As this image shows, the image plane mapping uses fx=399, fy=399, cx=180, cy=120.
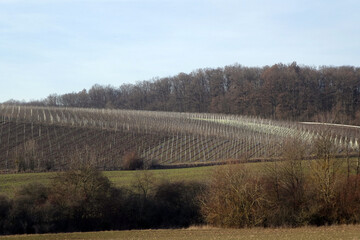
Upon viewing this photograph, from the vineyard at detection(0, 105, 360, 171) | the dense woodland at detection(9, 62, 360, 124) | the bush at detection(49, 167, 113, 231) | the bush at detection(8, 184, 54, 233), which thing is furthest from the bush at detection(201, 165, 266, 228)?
the dense woodland at detection(9, 62, 360, 124)

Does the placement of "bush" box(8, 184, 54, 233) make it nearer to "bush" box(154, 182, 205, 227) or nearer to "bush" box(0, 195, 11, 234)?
"bush" box(0, 195, 11, 234)

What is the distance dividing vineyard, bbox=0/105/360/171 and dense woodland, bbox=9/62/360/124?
56.7 ft

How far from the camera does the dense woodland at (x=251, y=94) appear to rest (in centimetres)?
6956

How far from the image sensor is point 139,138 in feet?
156

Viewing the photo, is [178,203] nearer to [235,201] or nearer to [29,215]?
[235,201]

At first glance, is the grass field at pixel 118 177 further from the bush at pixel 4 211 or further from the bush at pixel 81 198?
the bush at pixel 81 198

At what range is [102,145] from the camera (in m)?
44.8

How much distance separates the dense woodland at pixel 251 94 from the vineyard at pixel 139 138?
56.7 feet

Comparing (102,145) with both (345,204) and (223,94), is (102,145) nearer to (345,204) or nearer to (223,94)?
(345,204)

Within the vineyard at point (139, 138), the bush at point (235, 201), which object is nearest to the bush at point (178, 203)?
the bush at point (235, 201)

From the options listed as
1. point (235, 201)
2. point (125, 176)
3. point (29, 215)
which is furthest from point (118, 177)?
point (235, 201)

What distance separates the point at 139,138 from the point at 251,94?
34.1 metres

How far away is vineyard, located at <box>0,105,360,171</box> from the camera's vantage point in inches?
1560

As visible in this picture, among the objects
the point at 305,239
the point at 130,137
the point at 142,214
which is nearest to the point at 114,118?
the point at 130,137
